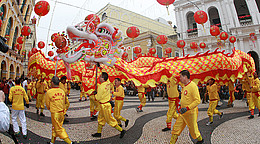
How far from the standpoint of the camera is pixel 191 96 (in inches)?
102

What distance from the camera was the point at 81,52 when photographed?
380 centimetres

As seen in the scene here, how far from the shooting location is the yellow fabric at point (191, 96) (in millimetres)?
2503

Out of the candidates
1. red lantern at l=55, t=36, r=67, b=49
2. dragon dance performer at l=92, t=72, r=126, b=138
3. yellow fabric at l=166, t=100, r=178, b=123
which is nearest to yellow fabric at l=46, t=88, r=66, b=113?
dragon dance performer at l=92, t=72, r=126, b=138

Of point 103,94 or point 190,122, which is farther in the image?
point 103,94

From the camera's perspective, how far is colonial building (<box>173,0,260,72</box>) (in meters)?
14.1

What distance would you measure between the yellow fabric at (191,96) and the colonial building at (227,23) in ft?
37.9

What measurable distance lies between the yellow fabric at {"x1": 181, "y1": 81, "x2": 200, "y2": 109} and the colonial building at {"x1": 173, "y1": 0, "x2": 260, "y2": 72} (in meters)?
11.5

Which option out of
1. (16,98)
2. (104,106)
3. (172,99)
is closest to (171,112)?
(172,99)

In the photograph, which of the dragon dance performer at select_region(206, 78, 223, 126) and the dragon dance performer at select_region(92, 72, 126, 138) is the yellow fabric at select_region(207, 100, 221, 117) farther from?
the dragon dance performer at select_region(92, 72, 126, 138)

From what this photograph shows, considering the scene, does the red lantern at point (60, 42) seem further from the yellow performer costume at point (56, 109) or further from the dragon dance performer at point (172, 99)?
the dragon dance performer at point (172, 99)

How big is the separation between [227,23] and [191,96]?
1673 centimetres

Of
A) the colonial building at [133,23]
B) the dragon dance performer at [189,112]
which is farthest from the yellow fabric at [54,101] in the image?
the colonial building at [133,23]

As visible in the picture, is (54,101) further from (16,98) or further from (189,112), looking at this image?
(189,112)

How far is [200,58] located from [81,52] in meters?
3.43
